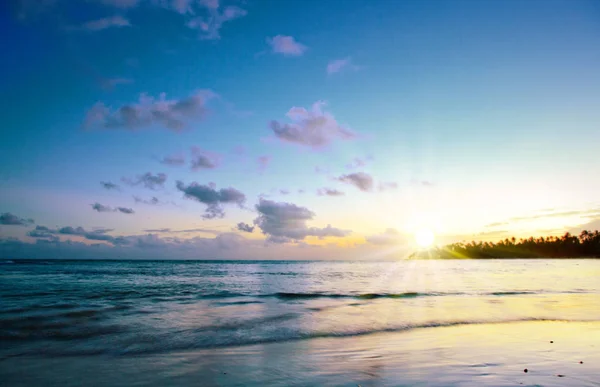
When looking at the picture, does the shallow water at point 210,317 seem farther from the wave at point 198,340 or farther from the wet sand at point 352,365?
the wet sand at point 352,365

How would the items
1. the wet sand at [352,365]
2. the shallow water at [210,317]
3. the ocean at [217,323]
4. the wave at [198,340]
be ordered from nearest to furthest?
the wet sand at [352,365]
the ocean at [217,323]
the wave at [198,340]
the shallow water at [210,317]

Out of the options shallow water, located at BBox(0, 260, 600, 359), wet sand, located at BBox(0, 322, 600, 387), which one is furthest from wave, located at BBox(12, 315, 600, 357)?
wet sand, located at BBox(0, 322, 600, 387)

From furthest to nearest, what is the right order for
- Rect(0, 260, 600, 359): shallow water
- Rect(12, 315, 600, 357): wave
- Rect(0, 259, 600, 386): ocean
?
1. Rect(0, 260, 600, 359): shallow water
2. Rect(12, 315, 600, 357): wave
3. Rect(0, 259, 600, 386): ocean

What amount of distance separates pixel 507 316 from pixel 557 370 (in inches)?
339

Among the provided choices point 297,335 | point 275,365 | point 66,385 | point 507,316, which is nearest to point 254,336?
point 297,335

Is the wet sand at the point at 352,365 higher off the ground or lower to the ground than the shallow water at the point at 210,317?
higher

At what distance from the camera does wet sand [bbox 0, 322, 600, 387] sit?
20.4 feet

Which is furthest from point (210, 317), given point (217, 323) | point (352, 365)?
point (352, 365)

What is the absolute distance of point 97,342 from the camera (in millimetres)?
9969

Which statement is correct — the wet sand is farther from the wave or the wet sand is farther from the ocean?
the wave

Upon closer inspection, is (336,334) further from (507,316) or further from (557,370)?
(507,316)

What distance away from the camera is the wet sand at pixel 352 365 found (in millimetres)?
6207

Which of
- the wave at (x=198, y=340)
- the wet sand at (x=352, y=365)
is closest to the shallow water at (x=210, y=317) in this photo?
the wave at (x=198, y=340)

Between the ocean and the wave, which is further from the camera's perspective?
the wave
